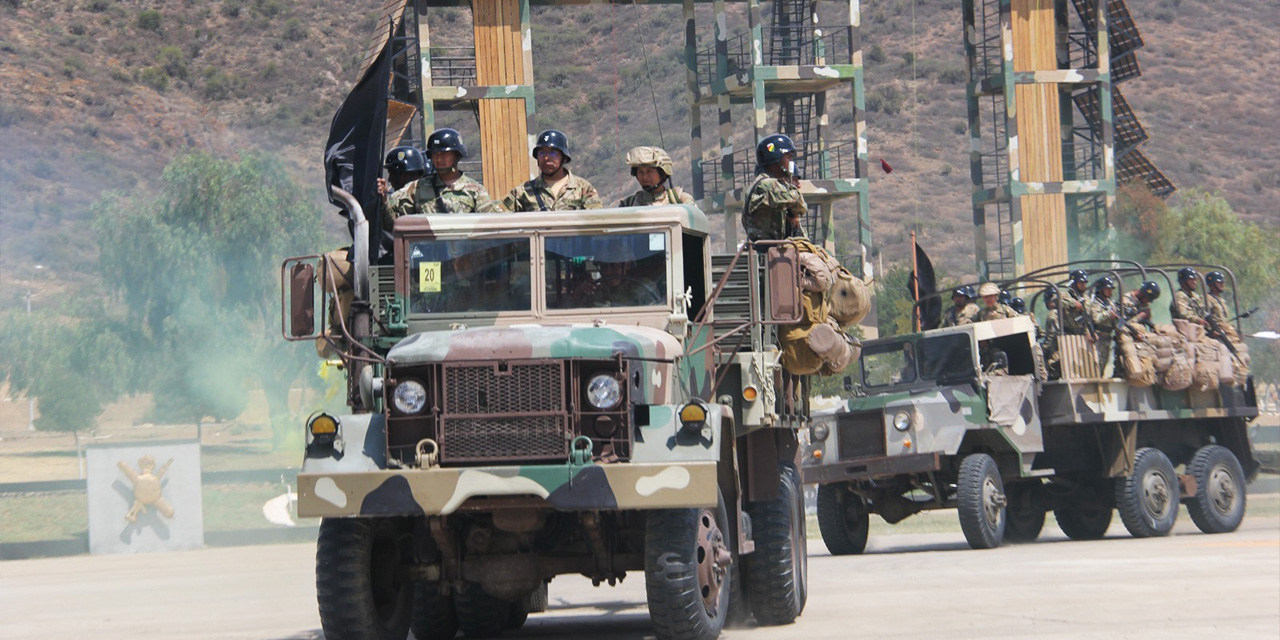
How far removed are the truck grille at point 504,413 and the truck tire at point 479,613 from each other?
94.7 inches

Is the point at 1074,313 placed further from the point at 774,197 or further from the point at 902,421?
the point at 774,197

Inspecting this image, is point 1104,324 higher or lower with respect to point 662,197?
lower

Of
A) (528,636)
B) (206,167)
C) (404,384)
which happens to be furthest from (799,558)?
(206,167)

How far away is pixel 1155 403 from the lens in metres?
20.3

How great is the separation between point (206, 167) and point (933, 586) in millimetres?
38419

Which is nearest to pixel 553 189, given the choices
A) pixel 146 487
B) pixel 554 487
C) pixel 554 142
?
pixel 554 142

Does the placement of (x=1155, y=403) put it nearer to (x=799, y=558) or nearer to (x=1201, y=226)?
(x=799, y=558)

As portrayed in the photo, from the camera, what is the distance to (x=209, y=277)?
157 ft

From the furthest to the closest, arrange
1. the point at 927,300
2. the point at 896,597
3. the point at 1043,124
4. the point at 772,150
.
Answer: the point at 1043,124 < the point at 927,300 < the point at 896,597 < the point at 772,150

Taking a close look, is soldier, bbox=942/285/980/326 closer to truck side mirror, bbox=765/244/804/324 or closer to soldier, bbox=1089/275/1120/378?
soldier, bbox=1089/275/1120/378

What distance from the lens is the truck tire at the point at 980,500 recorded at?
1783cm

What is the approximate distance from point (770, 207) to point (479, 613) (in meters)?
3.22

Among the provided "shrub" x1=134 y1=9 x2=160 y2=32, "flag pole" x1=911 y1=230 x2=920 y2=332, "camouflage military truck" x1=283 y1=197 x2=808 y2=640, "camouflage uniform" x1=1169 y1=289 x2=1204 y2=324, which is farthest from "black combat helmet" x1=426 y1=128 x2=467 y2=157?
"shrub" x1=134 y1=9 x2=160 y2=32

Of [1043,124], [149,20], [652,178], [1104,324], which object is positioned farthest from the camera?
[149,20]
